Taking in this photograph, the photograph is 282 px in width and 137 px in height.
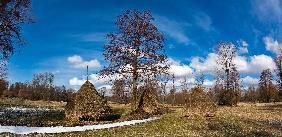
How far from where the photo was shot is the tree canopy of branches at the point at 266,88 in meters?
113

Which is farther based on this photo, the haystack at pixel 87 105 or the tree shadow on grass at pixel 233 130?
the haystack at pixel 87 105

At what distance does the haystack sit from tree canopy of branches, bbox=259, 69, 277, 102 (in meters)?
82.3

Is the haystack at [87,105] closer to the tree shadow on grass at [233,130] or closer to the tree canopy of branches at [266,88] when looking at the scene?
the tree shadow on grass at [233,130]

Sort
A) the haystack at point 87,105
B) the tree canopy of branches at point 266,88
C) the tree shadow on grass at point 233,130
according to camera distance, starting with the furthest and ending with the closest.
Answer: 1. the tree canopy of branches at point 266,88
2. the haystack at point 87,105
3. the tree shadow on grass at point 233,130

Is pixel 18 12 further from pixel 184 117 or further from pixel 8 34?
pixel 184 117

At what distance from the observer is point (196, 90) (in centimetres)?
3719

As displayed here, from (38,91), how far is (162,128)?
121 meters

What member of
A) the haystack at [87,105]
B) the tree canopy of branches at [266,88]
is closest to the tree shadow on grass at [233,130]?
the haystack at [87,105]

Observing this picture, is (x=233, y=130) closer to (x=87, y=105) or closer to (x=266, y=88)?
(x=87, y=105)

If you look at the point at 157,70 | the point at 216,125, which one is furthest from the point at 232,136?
the point at 157,70

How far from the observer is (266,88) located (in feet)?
408

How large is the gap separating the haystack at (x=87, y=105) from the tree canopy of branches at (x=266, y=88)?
8225 centimetres

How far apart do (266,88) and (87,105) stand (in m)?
98.8

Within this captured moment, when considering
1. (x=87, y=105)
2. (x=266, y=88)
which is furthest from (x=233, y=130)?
(x=266, y=88)
